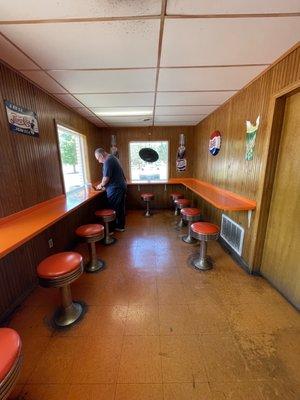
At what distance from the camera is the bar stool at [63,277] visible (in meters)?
1.59

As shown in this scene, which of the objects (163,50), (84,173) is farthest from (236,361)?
(84,173)

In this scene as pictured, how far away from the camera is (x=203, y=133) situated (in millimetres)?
4477

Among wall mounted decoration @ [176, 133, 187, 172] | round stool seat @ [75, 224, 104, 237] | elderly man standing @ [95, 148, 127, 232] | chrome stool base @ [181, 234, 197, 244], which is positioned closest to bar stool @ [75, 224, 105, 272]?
round stool seat @ [75, 224, 104, 237]

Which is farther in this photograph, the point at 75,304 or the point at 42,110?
the point at 42,110

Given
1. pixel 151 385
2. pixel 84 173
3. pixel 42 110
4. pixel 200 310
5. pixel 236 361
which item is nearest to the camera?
pixel 151 385

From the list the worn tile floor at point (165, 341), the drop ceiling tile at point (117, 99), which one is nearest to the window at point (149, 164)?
the drop ceiling tile at point (117, 99)

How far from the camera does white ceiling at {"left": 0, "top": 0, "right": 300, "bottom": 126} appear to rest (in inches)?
46.6

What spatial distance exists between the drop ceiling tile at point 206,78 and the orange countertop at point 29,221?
200cm

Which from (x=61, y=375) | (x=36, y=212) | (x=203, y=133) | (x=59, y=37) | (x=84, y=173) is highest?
(x=59, y=37)

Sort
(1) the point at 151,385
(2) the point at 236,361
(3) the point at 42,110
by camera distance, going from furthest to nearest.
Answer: (3) the point at 42,110 → (2) the point at 236,361 → (1) the point at 151,385

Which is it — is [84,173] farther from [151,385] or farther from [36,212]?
[151,385]

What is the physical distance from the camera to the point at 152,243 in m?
3.46

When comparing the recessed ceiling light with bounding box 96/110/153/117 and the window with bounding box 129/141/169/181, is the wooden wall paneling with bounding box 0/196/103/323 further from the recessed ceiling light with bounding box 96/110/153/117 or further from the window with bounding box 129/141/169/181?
the window with bounding box 129/141/169/181

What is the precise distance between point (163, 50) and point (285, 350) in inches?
107
